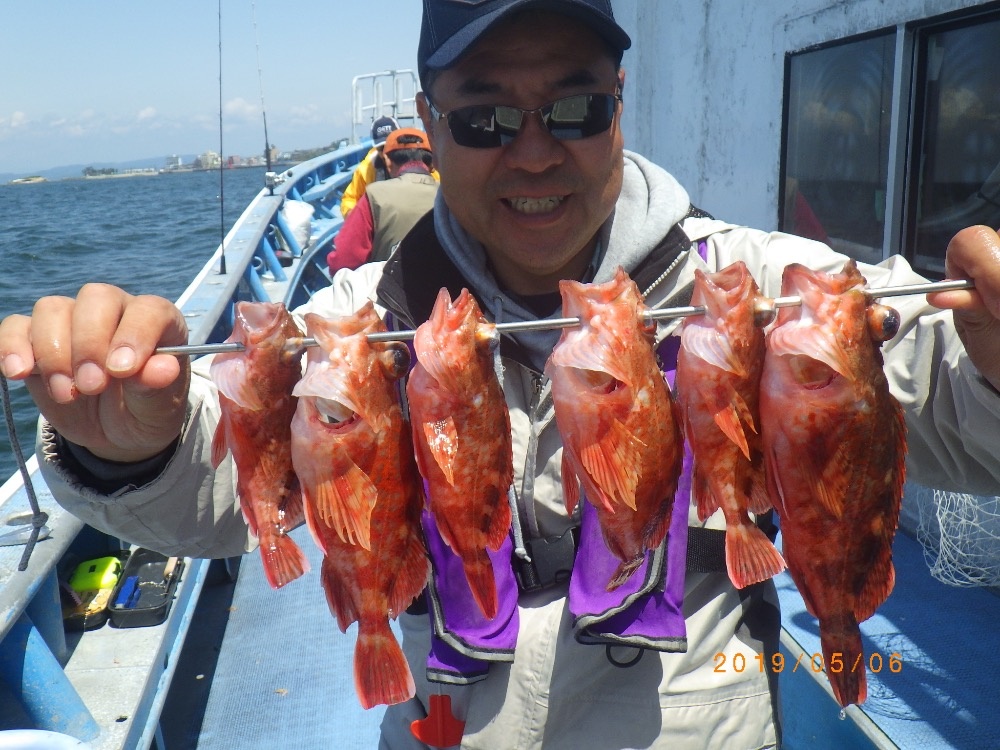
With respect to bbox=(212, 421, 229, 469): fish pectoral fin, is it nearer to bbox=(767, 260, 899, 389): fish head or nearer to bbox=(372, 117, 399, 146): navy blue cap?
bbox=(767, 260, 899, 389): fish head

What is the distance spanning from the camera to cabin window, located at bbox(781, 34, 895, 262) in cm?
440

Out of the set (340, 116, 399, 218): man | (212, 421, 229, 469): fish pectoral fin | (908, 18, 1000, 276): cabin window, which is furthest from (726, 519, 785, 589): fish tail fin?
(340, 116, 399, 218): man

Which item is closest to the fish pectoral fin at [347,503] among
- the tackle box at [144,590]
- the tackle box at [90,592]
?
the tackle box at [144,590]

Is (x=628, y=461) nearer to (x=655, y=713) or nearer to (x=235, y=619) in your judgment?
(x=655, y=713)

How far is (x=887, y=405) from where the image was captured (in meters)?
1.75

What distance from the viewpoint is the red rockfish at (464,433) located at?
5.82ft

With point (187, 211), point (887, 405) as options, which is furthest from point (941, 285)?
point (187, 211)

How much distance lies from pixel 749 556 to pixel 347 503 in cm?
91

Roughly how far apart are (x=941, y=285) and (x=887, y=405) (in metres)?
0.30

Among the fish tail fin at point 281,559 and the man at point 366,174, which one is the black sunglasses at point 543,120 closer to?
the fish tail fin at point 281,559

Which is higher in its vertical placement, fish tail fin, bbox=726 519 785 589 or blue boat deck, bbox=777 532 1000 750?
fish tail fin, bbox=726 519 785 589

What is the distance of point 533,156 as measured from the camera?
2.15m

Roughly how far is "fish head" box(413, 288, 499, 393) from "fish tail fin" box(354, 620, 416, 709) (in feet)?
2.03

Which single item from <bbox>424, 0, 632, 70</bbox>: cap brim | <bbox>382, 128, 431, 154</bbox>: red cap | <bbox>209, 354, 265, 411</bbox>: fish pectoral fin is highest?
<bbox>382, 128, 431, 154</bbox>: red cap
